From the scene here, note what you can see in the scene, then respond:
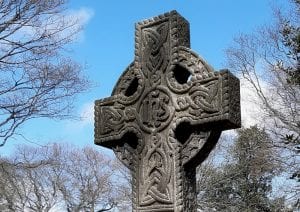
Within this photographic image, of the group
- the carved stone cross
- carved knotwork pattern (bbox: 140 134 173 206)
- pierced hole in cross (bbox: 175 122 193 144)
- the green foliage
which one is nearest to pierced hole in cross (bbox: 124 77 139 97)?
the carved stone cross

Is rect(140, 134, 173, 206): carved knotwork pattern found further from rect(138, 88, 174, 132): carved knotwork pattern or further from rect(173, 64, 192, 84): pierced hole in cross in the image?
rect(173, 64, 192, 84): pierced hole in cross

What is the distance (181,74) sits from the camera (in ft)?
17.8

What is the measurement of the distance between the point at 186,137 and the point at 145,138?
39cm

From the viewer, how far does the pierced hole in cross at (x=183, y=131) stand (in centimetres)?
511

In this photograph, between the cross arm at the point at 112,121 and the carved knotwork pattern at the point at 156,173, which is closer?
the carved knotwork pattern at the point at 156,173

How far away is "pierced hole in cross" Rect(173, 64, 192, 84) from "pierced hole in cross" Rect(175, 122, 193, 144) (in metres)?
0.50

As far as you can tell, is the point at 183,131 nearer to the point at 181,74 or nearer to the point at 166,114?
the point at 166,114

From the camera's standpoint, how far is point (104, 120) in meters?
5.74

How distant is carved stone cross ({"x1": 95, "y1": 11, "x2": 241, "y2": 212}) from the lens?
496cm

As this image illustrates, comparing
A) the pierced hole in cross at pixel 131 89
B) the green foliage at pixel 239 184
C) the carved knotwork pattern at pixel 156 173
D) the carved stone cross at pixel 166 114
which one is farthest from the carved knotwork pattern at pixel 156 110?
the green foliage at pixel 239 184

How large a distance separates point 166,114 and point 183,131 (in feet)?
0.73

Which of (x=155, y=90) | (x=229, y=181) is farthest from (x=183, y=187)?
(x=229, y=181)

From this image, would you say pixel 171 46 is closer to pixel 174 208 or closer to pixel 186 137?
pixel 186 137

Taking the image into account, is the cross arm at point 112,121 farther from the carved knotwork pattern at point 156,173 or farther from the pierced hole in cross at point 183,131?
the pierced hole in cross at point 183,131
